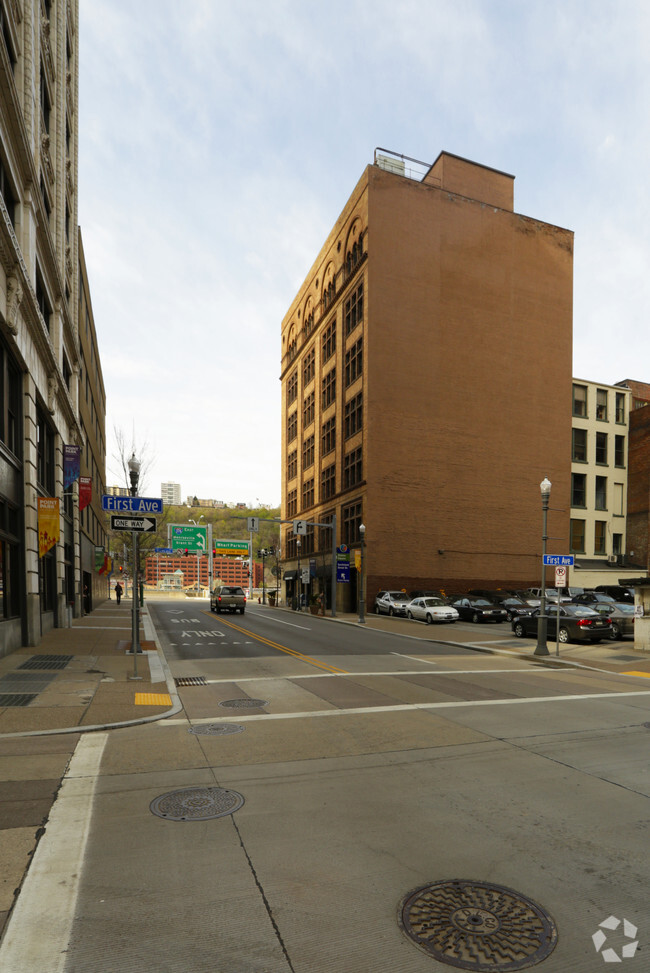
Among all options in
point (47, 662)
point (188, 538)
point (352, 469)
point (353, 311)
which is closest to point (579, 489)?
point (352, 469)

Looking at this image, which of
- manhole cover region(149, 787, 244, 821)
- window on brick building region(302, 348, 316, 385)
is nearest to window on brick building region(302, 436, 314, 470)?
window on brick building region(302, 348, 316, 385)

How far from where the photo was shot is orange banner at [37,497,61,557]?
59.2 feet

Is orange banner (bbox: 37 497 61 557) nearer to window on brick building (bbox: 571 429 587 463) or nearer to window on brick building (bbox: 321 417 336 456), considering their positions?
window on brick building (bbox: 321 417 336 456)

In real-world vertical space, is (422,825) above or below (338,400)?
below

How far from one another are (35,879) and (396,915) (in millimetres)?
2604

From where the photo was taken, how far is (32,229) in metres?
18.8

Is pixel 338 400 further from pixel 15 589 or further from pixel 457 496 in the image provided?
pixel 15 589

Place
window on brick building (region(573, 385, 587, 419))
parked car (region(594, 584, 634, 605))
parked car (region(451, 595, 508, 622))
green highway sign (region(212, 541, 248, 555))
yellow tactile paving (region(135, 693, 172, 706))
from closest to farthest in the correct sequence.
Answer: yellow tactile paving (region(135, 693, 172, 706)) < parked car (region(451, 595, 508, 622)) < parked car (region(594, 584, 634, 605)) < window on brick building (region(573, 385, 587, 419)) < green highway sign (region(212, 541, 248, 555))

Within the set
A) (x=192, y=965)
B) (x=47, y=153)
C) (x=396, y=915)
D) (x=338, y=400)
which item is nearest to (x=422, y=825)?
(x=396, y=915)

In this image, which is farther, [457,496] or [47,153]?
[457,496]

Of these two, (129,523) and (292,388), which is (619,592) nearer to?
(129,523)

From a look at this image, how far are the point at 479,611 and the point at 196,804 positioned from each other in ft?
97.8

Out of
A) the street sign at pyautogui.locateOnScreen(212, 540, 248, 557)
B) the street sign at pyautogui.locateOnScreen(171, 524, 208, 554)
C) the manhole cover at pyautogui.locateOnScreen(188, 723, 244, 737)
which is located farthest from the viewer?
the street sign at pyautogui.locateOnScreen(212, 540, 248, 557)

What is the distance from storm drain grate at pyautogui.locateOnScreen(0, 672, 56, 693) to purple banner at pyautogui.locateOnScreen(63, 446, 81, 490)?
43.3 feet
